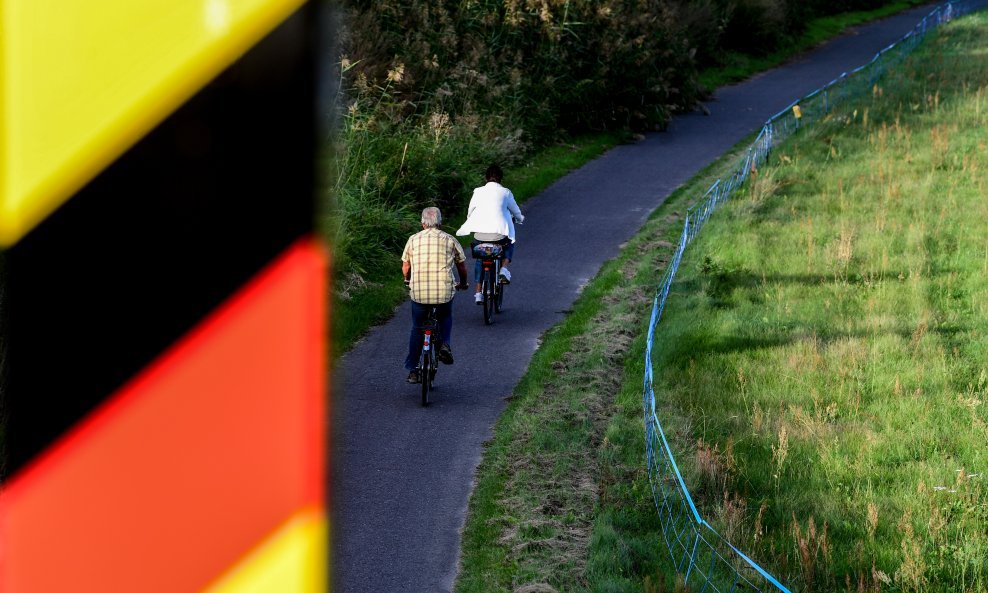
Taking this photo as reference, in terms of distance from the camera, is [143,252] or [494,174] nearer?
[143,252]

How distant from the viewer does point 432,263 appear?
9672 mm

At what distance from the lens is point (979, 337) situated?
11602mm

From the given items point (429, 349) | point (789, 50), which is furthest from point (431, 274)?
point (789, 50)

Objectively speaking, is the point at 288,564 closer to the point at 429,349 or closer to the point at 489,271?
the point at 429,349

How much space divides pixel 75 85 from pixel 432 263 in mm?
8737

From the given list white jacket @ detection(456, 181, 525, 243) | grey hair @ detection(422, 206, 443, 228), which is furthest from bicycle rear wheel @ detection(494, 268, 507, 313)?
grey hair @ detection(422, 206, 443, 228)

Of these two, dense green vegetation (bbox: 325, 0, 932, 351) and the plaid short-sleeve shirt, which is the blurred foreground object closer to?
the plaid short-sleeve shirt

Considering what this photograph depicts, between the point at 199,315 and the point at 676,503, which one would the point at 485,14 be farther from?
the point at 199,315

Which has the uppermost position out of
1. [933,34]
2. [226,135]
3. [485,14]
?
[933,34]

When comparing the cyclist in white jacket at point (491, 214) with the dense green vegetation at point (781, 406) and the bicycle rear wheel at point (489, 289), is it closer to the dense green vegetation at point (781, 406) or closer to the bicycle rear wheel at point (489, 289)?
the bicycle rear wheel at point (489, 289)

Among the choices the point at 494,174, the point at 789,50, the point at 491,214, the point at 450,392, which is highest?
the point at 789,50

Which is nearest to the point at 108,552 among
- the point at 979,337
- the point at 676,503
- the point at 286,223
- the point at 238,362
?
the point at 238,362

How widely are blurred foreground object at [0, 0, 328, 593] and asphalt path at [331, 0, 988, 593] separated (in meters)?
0.09

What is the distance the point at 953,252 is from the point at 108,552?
15.3 meters
